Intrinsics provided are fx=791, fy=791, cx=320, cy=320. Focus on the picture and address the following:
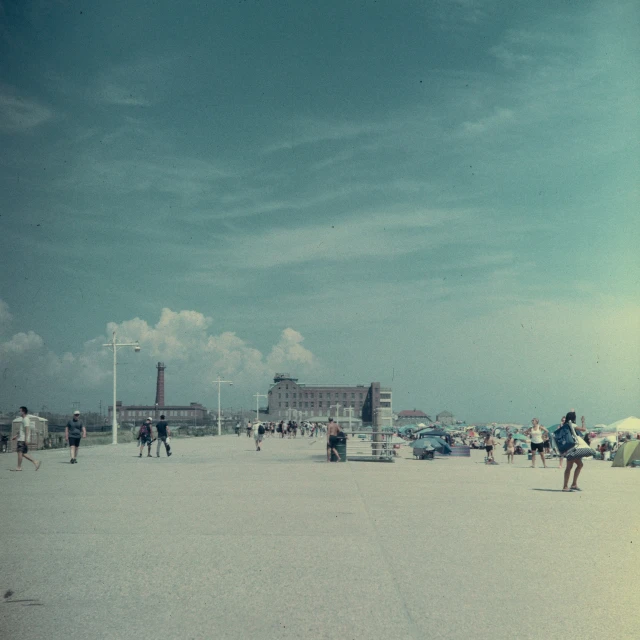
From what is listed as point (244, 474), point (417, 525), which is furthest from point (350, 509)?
point (244, 474)

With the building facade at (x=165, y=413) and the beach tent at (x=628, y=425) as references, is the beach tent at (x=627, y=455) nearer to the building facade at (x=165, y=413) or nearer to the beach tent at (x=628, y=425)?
the beach tent at (x=628, y=425)

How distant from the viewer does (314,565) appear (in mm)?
7762

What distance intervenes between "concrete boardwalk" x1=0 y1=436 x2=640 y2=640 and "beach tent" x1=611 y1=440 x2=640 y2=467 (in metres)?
13.8

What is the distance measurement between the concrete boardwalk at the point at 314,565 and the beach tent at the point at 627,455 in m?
13.8

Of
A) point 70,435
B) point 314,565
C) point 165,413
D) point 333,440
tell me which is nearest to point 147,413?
point 165,413

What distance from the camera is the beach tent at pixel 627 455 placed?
27.9 m

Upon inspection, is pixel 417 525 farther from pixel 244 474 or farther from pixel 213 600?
pixel 244 474

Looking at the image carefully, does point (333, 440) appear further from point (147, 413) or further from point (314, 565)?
point (147, 413)

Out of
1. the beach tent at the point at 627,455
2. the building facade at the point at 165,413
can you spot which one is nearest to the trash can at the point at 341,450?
the beach tent at the point at 627,455

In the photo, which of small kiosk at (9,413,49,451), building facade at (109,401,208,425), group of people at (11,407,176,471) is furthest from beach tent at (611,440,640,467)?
building facade at (109,401,208,425)

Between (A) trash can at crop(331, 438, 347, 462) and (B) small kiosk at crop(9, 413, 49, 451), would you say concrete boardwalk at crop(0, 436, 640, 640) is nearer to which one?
(A) trash can at crop(331, 438, 347, 462)

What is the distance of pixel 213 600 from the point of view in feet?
20.6

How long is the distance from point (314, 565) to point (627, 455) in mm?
23044

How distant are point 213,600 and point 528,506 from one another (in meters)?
8.51
